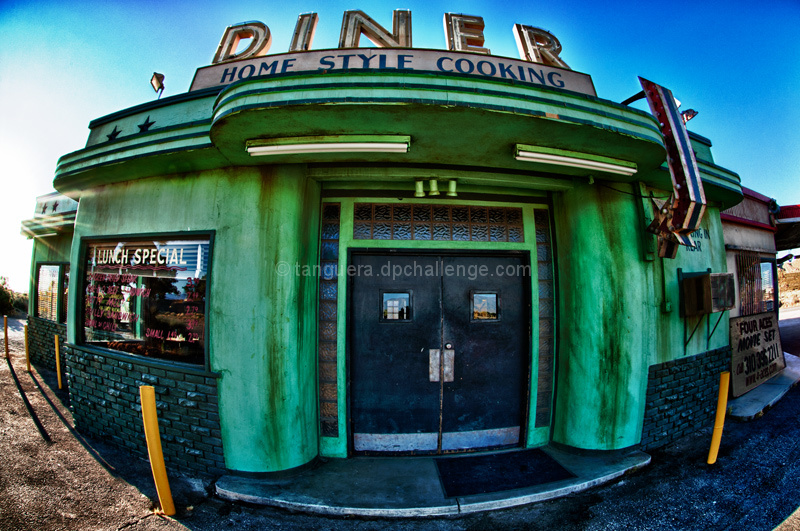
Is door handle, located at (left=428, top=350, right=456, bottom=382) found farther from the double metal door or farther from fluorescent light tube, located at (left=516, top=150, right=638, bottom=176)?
fluorescent light tube, located at (left=516, top=150, right=638, bottom=176)

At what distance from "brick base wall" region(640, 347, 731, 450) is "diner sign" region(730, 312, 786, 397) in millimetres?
1046

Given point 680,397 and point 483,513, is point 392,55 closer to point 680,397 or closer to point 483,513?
point 483,513

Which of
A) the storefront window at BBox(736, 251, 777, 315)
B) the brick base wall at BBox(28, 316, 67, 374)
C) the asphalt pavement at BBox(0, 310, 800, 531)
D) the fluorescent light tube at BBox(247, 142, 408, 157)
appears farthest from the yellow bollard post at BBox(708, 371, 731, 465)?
the brick base wall at BBox(28, 316, 67, 374)

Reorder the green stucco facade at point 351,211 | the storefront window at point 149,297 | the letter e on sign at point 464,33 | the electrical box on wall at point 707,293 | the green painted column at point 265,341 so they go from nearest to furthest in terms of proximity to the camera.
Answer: the green stucco facade at point 351,211, the green painted column at point 265,341, the storefront window at point 149,297, the electrical box on wall at point 707,293, the letter e on sign at point 464,33

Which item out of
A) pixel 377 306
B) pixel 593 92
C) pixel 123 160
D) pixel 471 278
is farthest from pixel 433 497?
pixel 593 92

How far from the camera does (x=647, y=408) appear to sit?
3.78 meters

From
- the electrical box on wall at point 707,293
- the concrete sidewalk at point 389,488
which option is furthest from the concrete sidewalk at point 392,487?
the electrical box on wall at point 707,293

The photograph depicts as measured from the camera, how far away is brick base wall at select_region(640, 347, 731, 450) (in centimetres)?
381

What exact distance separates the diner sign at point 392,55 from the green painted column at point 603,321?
5.84 feet

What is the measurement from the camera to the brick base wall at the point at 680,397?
3807 millimetres

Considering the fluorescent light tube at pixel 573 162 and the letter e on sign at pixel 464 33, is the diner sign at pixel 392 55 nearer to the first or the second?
the letter e on sign at pixel 464 33

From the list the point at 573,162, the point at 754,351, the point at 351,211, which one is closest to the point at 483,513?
the point at 351,211

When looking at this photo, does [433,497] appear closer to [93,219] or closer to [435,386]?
[435,386]

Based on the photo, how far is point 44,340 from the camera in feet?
23.1
